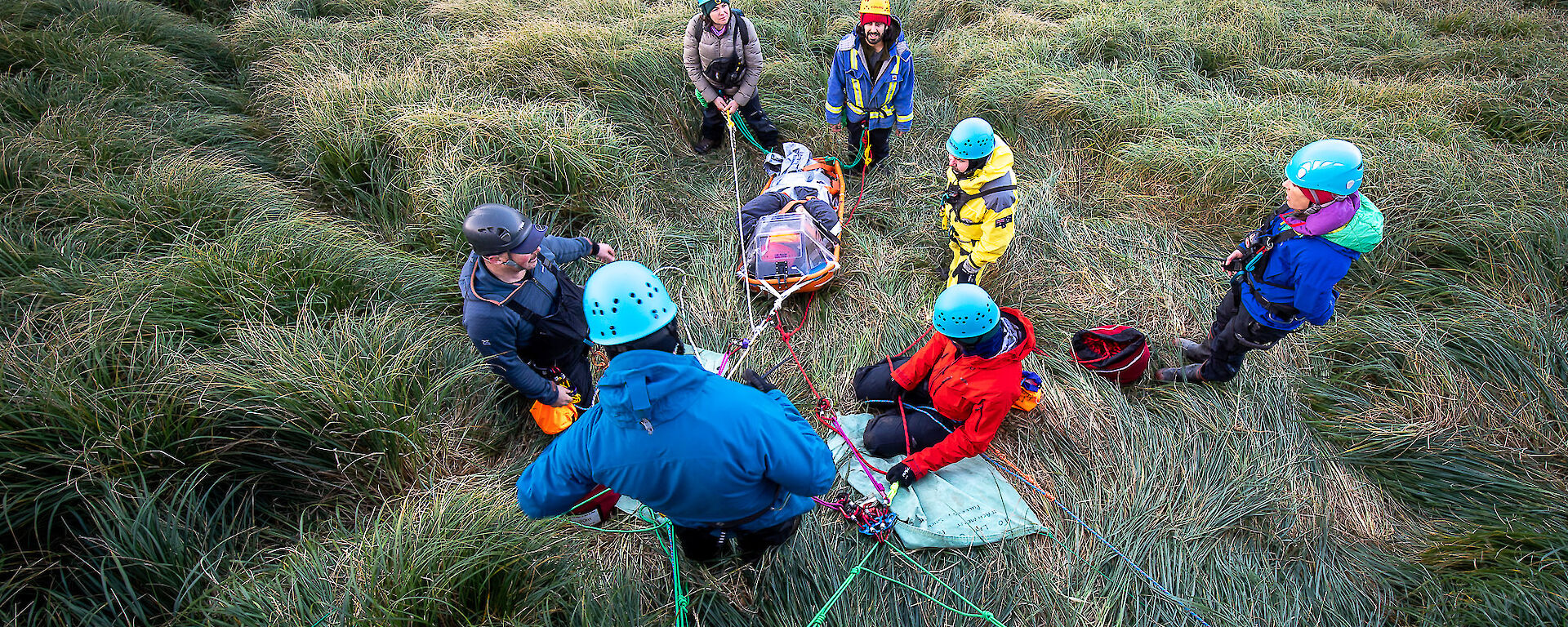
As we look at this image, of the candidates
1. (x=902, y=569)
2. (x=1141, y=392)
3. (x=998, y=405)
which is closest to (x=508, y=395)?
(x=902, y=569)

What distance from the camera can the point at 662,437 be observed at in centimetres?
183

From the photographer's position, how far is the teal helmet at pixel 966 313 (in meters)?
2.70

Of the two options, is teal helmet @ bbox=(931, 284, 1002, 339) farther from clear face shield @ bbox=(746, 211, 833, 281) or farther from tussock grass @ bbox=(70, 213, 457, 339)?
tussock grass @ bbox=(70, 213, 457, 339)

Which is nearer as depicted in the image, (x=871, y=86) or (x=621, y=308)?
(x=621, y=308)

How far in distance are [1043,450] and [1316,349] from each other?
221 centimetres

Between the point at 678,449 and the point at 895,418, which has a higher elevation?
the point at 678,449

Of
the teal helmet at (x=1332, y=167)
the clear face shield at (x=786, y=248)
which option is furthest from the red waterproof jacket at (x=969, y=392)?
the teal helmet at (x=1332, y=167)

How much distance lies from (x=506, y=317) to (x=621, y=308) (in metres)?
1.41

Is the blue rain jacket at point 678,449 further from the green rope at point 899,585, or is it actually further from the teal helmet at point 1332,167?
the teal helmet at point 1332,167

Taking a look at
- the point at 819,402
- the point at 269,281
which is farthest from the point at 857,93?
the point at 269,281

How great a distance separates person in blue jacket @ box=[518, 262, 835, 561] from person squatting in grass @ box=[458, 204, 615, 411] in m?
1.01

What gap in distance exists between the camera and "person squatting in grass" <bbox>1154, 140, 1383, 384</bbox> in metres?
2.96

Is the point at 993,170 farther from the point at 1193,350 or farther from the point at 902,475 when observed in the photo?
the point at 902,475

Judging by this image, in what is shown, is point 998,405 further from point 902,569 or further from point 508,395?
point 508,395
